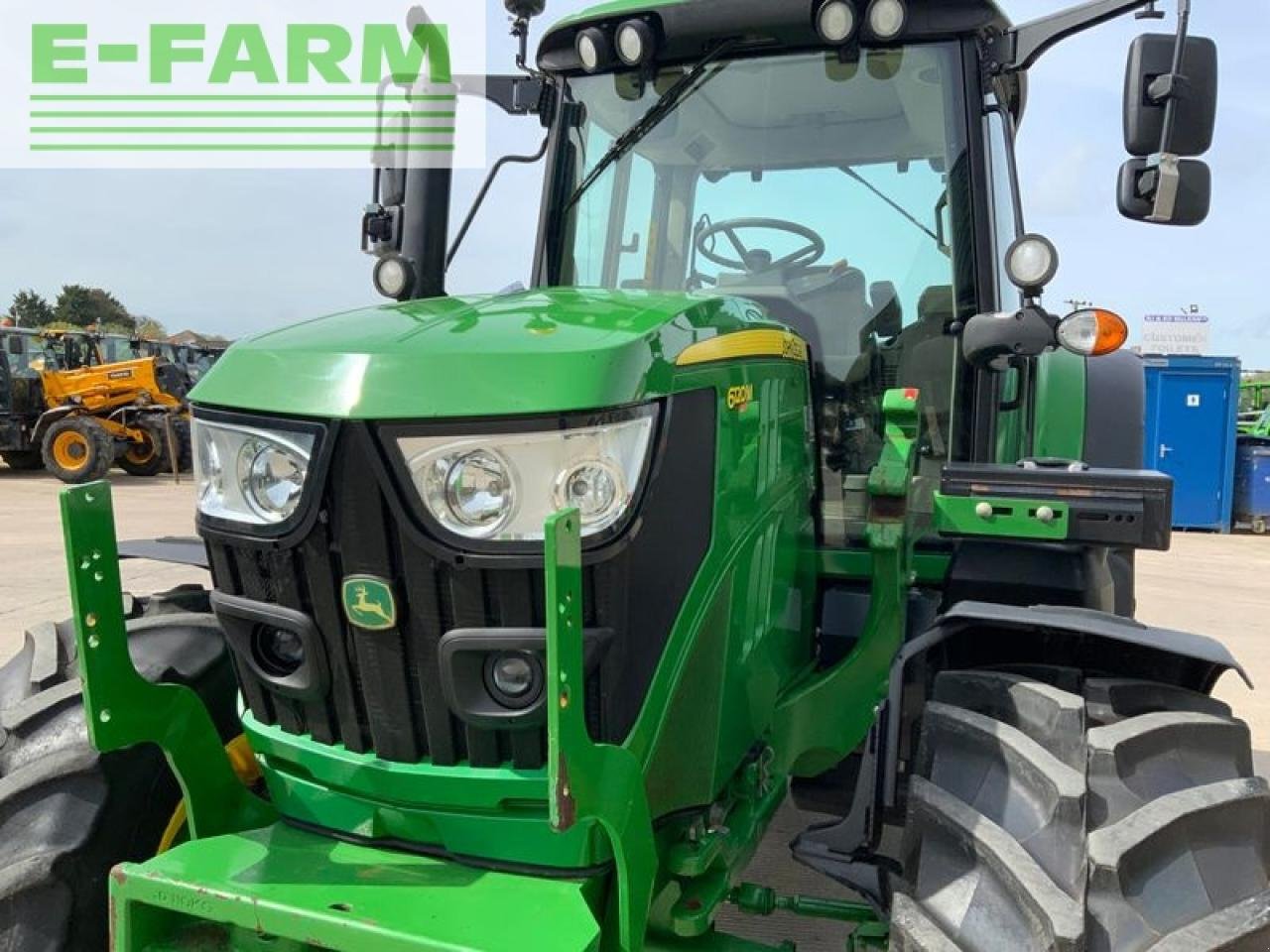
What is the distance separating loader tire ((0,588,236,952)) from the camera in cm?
198

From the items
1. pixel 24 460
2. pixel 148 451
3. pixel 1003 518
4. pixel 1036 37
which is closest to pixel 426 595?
pixel 1003 518

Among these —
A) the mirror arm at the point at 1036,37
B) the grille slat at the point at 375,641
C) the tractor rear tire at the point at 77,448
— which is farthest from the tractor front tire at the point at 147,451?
the grille slat at the point at 375,641

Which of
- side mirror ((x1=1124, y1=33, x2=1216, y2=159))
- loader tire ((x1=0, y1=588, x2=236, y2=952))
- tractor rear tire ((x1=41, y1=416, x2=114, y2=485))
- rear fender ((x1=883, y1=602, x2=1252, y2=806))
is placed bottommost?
tractor rear tire ((x1=41, y1=416, x2=114, y2=485))

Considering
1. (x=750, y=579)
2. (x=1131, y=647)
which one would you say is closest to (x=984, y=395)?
(x=1131, y=647)

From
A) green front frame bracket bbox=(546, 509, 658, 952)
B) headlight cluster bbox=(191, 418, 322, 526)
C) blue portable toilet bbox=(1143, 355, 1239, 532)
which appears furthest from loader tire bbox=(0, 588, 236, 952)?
blue portable toilet bbox=(1143, 355, 1239, 532)

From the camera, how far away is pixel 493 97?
3.26 meters

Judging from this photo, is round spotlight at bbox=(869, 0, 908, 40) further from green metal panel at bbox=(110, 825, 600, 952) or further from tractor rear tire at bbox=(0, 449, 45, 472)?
tractor rear tire at bbox=(0, 449, 45, 472)

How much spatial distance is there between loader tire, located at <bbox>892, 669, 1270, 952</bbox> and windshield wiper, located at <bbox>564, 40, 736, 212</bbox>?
69.8 inches

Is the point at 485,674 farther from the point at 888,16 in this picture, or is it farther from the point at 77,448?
the point at 77,448

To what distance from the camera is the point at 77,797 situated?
2.04 m

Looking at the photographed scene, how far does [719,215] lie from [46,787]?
2234 mm

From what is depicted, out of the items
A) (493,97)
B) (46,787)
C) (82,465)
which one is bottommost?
(82,465)

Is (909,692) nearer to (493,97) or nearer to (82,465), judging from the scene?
(493,97)

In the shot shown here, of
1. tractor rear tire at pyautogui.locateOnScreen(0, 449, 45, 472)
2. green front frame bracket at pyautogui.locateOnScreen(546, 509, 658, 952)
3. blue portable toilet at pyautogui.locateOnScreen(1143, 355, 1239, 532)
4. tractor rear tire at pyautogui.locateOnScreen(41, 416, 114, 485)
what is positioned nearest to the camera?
green front frame bracket at pyautogui.locateOnScreen(546, 509, 658, 952)
